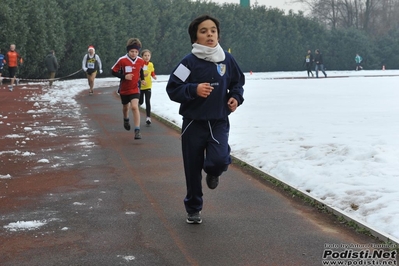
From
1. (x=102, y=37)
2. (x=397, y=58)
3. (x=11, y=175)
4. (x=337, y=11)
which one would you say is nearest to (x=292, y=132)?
(x=11, y=175)

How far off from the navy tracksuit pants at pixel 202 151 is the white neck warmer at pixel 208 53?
0.56 m

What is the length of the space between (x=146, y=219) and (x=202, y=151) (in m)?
0.88

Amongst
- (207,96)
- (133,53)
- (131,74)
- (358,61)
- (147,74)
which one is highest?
(133,53)

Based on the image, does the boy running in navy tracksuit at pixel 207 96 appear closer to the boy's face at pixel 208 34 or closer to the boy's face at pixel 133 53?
the boy's face at pixel 208 34

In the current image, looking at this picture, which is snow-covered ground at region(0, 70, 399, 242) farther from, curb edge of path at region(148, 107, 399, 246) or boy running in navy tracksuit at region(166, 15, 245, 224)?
boy running in navy tracksuit at region(166, 15, 245, 224)

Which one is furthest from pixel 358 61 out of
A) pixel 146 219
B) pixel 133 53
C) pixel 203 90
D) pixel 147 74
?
pixel 203 90

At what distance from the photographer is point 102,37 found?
44.8 meters

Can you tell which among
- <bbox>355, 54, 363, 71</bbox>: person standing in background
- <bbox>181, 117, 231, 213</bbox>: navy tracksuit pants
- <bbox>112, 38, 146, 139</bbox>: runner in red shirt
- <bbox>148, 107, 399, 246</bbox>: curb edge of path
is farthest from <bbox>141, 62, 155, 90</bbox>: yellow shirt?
<bbox>355, 54, 363, 71</bbox>: person standing in background

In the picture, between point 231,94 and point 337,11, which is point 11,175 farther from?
point 337,11

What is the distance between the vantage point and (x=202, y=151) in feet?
20.2

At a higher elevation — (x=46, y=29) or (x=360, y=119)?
(x=46, y=29)

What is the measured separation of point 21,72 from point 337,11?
5358 centimetres

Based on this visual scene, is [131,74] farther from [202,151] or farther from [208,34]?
[208,34]

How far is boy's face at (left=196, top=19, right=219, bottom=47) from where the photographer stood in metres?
5.91
